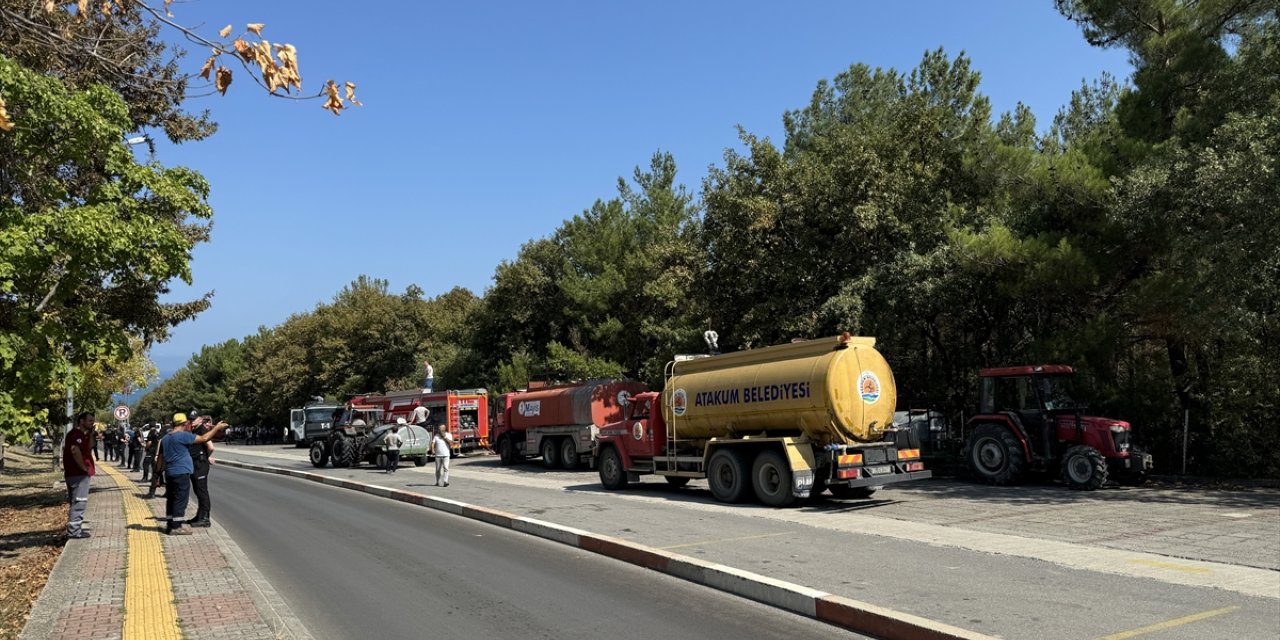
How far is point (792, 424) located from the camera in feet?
50.9

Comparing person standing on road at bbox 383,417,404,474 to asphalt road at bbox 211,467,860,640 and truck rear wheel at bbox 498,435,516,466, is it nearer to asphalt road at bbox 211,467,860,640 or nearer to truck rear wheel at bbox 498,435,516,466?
truck rear wheel at bbox 498,435,516,466

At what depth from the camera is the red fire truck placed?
114 feet

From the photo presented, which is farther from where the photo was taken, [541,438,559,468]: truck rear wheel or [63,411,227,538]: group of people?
[541,438,559,468]: truck rear wheel

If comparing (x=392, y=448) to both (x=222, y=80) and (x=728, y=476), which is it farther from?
(x=222, y=80)

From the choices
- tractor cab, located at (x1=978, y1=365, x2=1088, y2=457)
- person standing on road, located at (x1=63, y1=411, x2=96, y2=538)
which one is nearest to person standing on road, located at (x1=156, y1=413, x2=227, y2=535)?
person standing on road, located at (x1=63, y1=411, x2=96, y2=538)

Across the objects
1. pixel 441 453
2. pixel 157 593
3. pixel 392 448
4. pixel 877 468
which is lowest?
pixel 157 593

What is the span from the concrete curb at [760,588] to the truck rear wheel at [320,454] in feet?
59.5

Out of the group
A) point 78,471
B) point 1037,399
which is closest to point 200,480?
point 78,471

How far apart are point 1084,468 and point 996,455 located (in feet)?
5.67

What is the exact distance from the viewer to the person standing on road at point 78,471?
11.7 meters

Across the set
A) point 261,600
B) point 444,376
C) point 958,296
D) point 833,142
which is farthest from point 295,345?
point 261,600

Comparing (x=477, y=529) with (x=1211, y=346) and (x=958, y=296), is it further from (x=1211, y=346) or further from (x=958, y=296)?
(x=1211, y=346)

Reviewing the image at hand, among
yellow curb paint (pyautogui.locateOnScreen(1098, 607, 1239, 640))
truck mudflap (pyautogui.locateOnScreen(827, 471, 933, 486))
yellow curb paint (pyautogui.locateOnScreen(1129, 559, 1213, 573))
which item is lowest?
yellow curb paint (pyautogui.locateOnScreen(1129, 559, 1213, 573))

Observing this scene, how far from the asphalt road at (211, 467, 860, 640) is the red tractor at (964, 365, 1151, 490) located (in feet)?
33.4
